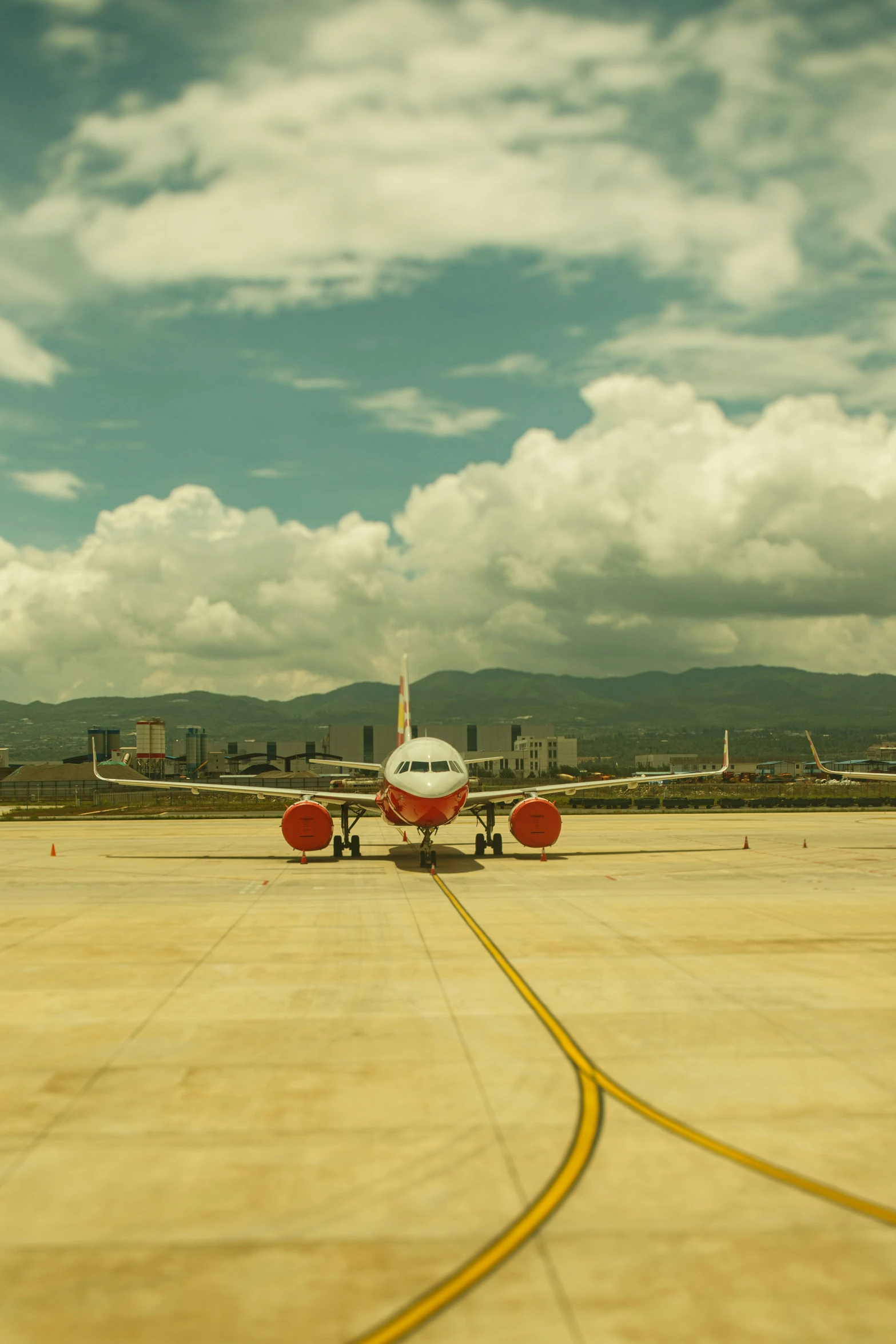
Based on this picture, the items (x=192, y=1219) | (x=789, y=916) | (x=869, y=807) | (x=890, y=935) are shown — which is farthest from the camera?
(x=869, y=807)

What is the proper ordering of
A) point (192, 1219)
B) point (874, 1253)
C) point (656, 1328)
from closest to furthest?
point (656, 1328) < point (874, 1253) < point (192, 1219)

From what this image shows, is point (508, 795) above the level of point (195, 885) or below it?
above

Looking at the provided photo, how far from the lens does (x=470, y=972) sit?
54.7 ft

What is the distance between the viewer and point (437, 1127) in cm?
945

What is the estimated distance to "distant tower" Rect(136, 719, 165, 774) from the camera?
15325 centimetres

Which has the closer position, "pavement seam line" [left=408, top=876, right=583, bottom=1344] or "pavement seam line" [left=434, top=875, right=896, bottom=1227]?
"pavement seam line" [left=408, top=876, right=583, bottom=1344]

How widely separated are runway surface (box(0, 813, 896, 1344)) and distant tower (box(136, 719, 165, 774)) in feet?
448

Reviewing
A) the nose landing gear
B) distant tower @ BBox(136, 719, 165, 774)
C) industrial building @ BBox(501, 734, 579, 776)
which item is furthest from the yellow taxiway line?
industrial building @ BBox(501, 734, 579, 776)

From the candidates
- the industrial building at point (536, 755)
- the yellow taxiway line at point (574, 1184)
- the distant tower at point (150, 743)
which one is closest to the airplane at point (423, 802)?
the yellow taxiway line at point (574, 1184)

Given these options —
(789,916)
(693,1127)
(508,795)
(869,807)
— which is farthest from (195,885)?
(869,807)

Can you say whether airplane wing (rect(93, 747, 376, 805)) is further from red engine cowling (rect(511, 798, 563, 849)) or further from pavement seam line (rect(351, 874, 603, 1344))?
pavement seam line (rect(351, 874, 603, 1344))

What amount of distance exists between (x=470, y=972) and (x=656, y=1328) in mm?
10689

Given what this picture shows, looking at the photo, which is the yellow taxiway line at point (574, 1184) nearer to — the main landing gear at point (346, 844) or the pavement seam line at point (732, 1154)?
the pavement seam line at point (732, 1154)

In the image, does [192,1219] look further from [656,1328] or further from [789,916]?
[789,916]
